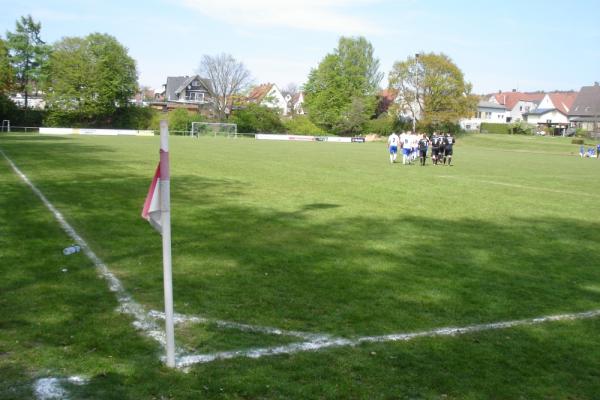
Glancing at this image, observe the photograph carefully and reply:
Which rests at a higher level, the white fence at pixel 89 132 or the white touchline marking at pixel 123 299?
the white fence at pixel 89 132

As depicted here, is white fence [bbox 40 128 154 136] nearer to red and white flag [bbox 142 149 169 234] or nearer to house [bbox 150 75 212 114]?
house [bbox 150 75 212 114]

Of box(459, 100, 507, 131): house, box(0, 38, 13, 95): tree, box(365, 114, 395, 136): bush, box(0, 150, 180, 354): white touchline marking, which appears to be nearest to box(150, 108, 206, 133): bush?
box(0, 38, 13, 95): tree

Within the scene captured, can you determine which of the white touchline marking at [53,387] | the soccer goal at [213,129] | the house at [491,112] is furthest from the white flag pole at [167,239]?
the house at [491,112]

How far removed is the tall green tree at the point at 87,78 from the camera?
81125mm

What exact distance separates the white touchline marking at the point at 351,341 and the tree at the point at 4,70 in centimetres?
8406

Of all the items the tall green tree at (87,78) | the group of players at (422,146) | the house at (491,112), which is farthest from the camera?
the house at (491,112)

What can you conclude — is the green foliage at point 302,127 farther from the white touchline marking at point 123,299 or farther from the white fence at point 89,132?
the white touchline marking at point 123,299

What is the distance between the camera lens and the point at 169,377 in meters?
4.59

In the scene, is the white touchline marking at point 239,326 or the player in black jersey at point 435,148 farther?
the player in black jersey at point 435,148

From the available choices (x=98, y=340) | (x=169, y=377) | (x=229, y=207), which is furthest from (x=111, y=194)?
(x=169, y=377)

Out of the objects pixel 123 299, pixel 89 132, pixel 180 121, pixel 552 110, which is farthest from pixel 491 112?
pixel 123 299

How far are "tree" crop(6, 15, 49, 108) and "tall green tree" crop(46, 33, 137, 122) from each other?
5.41 ft

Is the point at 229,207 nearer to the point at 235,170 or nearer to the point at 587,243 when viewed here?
the point at 587,243

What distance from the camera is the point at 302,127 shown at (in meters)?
93.6
